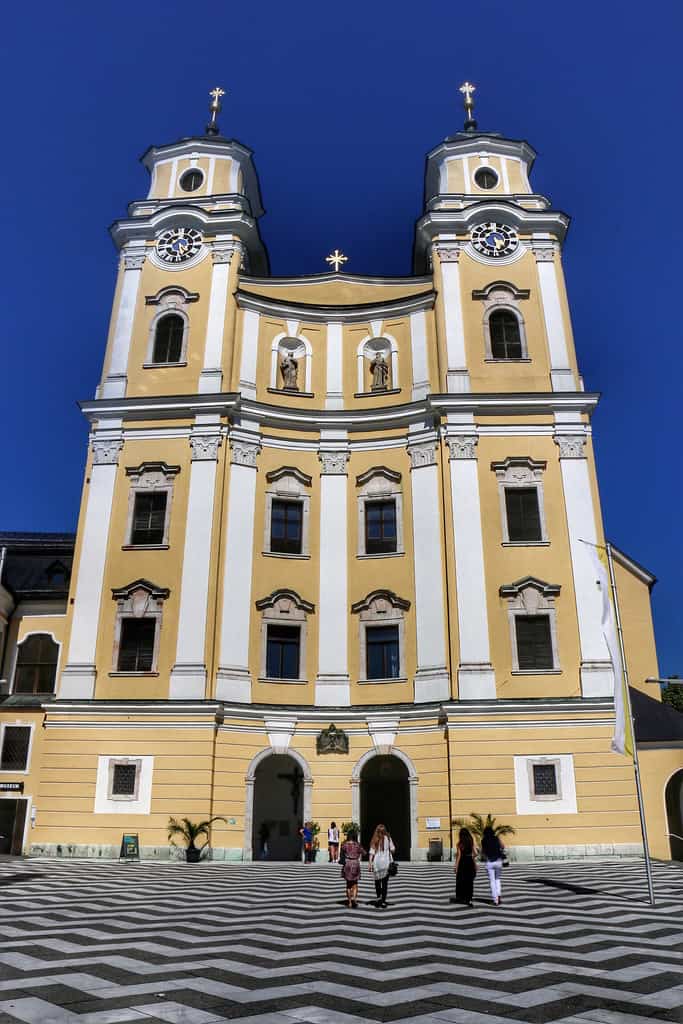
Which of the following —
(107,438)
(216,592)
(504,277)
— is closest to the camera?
(216,592)

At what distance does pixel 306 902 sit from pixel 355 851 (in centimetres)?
182

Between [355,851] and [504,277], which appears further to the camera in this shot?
[504,277]

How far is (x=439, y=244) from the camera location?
1394 inches

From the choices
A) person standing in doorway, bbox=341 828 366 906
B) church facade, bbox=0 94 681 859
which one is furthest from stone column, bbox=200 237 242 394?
person standing in doorway, bbox=341 828 366 906

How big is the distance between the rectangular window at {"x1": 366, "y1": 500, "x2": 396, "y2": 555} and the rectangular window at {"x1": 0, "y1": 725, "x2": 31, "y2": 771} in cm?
1499


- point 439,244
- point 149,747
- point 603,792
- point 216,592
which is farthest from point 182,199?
point 603,792

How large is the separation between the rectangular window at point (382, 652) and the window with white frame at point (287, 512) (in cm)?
415

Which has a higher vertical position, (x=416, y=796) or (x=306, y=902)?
(x=416, y=796)

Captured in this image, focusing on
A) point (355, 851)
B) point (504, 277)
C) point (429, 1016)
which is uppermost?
point (504, 277)

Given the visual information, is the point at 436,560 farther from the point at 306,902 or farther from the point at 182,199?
the point at 182,199

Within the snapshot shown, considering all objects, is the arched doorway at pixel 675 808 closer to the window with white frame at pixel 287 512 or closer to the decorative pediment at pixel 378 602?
the decorative pediment at pixel 378 602

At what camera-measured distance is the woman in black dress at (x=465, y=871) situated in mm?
15383

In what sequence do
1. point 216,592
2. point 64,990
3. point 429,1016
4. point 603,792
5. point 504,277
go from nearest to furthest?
point 429,1016, point 64,990, point 603,792, point 216,592, point 504,277

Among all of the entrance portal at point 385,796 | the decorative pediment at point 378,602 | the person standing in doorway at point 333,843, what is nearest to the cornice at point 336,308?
the decorative pediment at point 378,602
